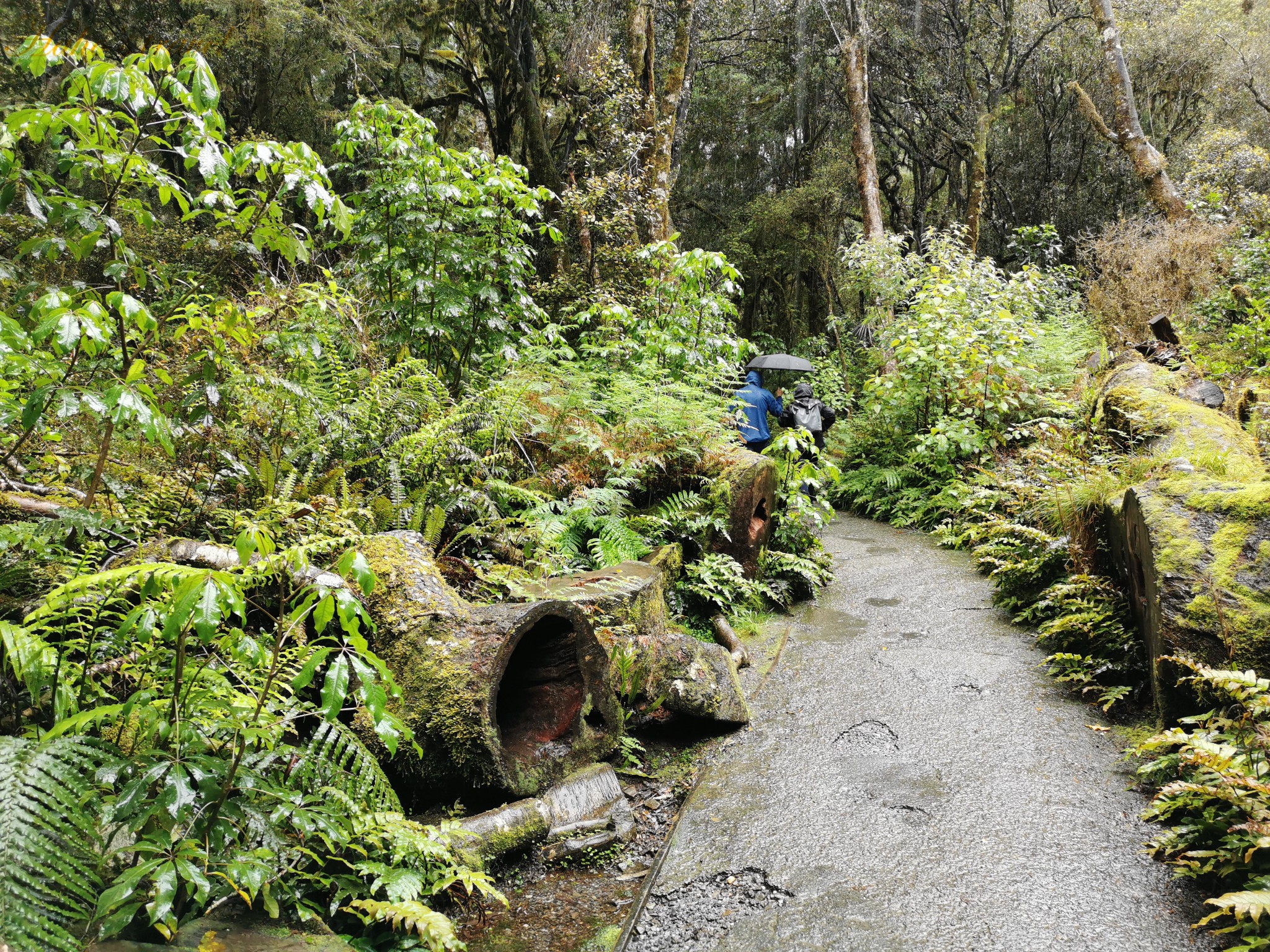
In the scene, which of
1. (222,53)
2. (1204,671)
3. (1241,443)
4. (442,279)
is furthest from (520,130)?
(1204,671)

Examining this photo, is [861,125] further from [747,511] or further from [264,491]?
[264,491]

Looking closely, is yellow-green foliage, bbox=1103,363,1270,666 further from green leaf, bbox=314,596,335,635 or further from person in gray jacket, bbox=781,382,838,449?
person in gray jacket, bbox=781,382,838,449

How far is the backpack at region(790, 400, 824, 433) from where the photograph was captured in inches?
409

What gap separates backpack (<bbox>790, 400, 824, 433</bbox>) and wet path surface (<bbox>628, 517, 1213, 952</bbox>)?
495cm

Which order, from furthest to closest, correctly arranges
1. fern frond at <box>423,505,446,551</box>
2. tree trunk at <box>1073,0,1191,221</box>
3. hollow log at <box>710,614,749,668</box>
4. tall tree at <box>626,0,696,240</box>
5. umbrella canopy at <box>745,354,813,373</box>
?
1. tree trunk at <box>1073,0,1191,221</box>
2. tall tree at <box>626,0,696,240</box>
3. umbrella canopy at <box>745,354,813,373</box>
4. hollow log at <box>710,614,749,668</box>
5. fern frond at <box>423,505,446,551</box>

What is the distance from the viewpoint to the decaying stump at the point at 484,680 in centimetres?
354

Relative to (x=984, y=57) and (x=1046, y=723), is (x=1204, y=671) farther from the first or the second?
(x=984, y=57)

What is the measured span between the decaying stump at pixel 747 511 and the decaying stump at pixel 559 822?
3.04 m

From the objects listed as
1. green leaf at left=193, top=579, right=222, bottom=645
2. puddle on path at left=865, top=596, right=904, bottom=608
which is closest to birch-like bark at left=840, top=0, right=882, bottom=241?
puddle on path at left=865, top=596, right=904, bottom=608

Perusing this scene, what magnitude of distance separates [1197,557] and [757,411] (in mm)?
5999

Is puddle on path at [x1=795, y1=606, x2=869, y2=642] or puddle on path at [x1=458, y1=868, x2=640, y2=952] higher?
puddle on path at [x1=795, y1=606, x2=869, y2=642]

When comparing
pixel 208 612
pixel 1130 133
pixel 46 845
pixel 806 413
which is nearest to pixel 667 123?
pixel 806 413

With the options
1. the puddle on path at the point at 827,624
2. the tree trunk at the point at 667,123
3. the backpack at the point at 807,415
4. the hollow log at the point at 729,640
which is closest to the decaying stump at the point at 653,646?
the hollow log at the point at 729,640

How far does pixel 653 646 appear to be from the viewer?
4.84 meters
